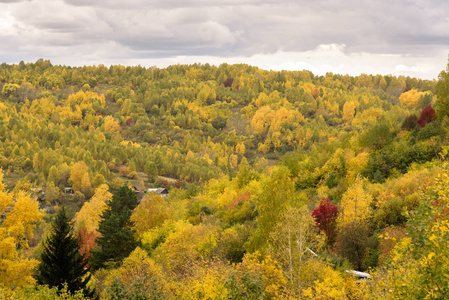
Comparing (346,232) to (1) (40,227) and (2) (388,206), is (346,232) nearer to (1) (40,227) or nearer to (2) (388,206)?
(2) (388,206)

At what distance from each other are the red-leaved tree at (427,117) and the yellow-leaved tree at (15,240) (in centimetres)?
5958

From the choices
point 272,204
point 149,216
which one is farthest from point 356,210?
point 149,216

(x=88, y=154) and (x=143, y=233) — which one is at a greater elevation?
(x=143, y=233)

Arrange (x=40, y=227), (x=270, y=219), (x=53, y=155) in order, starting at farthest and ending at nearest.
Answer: (x=53, y=155)
(x=40, y=227)
(x=270, y=219)

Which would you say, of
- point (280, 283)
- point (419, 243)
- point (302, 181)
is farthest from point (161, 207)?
point (419, 243)

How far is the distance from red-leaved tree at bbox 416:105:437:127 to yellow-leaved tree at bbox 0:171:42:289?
59584mm

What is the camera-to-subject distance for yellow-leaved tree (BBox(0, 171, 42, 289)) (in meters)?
29.0

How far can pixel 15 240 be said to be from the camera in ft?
100

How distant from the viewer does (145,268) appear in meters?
32.6

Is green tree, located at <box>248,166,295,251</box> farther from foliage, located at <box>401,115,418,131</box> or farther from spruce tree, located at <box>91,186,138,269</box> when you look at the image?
foliage, located at <box>401,115,418,131</box>

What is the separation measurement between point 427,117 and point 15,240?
62181 mm

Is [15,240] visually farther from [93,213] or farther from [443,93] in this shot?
[443,93]

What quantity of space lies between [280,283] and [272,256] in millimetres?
1983

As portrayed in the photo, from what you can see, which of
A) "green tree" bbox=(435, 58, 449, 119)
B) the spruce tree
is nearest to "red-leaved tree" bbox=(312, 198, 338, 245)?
the spruce tree
